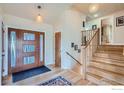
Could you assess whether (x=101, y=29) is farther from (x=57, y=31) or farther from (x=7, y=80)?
(x=7, y=80)

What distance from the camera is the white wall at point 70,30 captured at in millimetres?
1496

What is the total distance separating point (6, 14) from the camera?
4.28ft

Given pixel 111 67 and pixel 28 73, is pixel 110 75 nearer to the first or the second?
pixel 111 67

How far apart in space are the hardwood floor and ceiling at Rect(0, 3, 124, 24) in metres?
0.76

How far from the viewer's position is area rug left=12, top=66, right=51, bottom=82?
1347mm

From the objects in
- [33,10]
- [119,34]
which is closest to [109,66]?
[119,34]

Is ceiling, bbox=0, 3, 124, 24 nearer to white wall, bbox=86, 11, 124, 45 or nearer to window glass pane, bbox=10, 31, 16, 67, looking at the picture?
white wall, bbox=86, 11, 124, 45

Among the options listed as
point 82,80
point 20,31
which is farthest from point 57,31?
point 82,80

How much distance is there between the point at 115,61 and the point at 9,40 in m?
1.49

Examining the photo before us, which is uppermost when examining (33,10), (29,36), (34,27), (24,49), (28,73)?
(33,10)

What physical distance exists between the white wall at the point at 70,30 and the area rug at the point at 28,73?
0.31m

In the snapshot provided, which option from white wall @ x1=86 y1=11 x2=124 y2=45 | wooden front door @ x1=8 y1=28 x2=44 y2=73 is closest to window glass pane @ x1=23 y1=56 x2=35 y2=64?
wooden front door @ x1=8 y1=28 x2=44 y2=73

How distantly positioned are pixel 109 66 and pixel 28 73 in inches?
45.9

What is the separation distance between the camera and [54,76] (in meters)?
1.49
